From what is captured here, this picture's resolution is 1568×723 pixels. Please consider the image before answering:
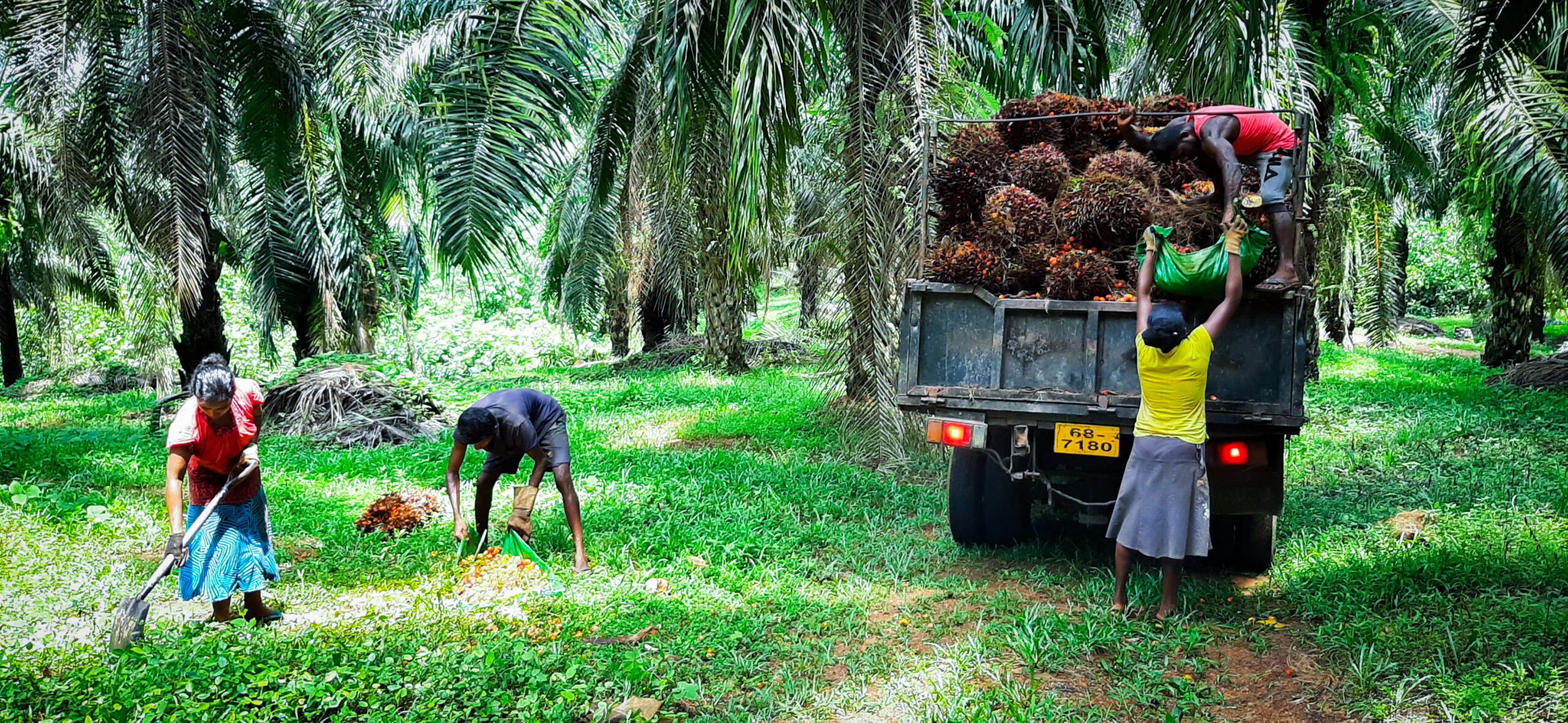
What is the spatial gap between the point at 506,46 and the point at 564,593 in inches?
129

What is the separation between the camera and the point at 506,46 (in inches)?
264

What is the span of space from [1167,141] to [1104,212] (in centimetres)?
69

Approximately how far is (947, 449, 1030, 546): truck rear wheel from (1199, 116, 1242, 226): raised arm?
1.89 m

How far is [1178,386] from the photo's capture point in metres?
5.22

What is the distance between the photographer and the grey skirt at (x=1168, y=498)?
5.27 m

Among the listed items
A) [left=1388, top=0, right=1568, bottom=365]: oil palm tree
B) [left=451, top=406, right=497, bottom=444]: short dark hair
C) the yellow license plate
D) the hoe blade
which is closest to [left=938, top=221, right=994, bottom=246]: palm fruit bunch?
the yellow license plate

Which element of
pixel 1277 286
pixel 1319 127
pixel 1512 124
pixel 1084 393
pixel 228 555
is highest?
pixel 1319 127

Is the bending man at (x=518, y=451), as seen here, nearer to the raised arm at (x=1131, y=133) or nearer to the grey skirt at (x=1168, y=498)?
the grey skirt at (x=1168, y=498)

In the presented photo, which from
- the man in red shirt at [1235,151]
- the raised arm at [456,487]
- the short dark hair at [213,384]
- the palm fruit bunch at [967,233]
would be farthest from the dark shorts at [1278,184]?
the short dark hair at [213,384]

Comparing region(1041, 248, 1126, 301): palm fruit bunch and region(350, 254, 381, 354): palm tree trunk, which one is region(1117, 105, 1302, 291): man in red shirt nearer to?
region(1041, 248, 1126, 301): palm fruit bunch

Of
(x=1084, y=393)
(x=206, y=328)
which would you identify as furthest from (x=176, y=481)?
(x=206, y=328)

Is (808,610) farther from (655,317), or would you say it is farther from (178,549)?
(655,317)

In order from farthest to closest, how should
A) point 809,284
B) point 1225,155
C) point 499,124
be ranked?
point 809,284, point 499,124, point 1225,155

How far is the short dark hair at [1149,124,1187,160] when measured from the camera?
6371mm
